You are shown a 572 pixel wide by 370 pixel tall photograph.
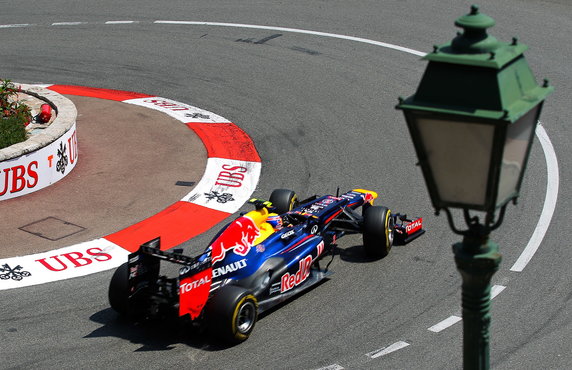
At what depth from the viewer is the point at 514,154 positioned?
438 cm

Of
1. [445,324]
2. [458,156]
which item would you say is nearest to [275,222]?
[445,324]

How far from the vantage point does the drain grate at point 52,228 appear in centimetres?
1331

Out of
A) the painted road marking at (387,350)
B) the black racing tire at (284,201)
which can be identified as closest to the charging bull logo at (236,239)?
the black racing tire at (284,201)

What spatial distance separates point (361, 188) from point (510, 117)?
1090 centimetres

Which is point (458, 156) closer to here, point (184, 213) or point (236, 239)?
point (236, 239)

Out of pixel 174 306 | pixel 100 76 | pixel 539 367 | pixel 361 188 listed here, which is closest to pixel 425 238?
pixel 361 188

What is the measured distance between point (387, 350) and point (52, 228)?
20.0 ft

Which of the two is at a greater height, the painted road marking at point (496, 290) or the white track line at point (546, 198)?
the white track line at point (546, 198)

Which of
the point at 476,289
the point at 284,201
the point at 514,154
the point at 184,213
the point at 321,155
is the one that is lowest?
the point at 184,213

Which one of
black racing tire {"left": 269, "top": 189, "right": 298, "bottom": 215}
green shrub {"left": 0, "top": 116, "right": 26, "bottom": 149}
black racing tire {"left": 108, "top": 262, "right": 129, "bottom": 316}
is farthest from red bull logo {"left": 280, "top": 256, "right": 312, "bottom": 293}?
green shrub {"left": 0, "top": 116, "right": 26, "bottom": 149}

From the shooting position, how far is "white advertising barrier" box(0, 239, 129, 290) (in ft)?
39.2

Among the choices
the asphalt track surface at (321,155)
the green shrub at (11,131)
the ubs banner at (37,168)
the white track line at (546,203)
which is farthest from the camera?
the green shrub at (11,131)

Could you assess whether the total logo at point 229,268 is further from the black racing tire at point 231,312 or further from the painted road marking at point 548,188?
the painted road marking at point 548,188

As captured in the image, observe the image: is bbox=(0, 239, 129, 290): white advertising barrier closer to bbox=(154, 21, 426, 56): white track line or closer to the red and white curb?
the red and white curb
